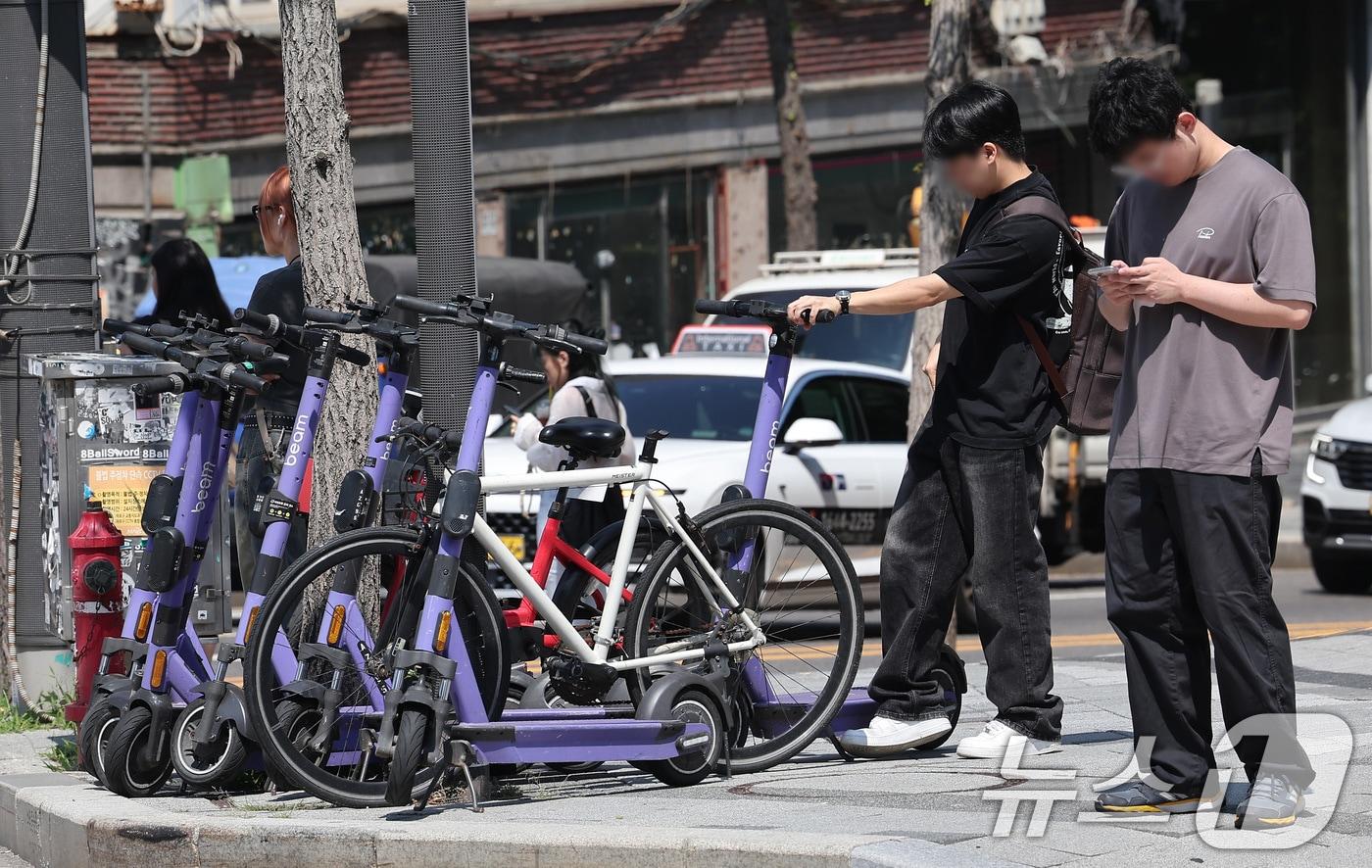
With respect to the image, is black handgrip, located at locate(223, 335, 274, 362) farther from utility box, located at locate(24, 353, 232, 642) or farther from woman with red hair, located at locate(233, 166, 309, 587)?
utility box, located at locate(24, 353, 232, 642)

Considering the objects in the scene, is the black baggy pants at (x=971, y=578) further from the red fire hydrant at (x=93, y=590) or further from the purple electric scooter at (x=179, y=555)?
the red fire hydrant at (x=93, y=590)

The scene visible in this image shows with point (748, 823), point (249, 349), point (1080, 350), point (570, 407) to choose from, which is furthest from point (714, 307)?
point (570, 407)

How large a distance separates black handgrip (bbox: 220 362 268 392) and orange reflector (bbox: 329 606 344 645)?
75 cm

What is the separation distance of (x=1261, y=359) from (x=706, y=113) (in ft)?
56.1

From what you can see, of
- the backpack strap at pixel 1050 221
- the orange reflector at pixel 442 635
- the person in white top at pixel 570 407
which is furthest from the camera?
the person in white top at pixel 570 407

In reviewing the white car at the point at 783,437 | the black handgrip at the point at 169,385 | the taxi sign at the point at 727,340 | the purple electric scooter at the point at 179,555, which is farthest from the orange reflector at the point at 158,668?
the taxi sign at the point at 727,340

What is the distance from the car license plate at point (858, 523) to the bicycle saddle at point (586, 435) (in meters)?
4.84

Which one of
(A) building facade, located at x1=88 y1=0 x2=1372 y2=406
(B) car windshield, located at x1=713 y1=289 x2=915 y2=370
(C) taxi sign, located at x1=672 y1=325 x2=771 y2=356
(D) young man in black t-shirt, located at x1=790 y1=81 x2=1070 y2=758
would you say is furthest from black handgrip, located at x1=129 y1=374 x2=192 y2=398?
(A) building facade, located at x1=88 y1=0 x2=1372 y2=406

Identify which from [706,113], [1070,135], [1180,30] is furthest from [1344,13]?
[706,113]

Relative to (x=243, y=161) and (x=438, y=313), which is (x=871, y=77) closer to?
(x=243, y=161)

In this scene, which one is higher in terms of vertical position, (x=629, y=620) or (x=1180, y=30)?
(x=1180, y=30)

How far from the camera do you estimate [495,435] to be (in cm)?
1112

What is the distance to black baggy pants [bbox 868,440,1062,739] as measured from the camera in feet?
17.6

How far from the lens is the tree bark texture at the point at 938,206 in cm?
923
